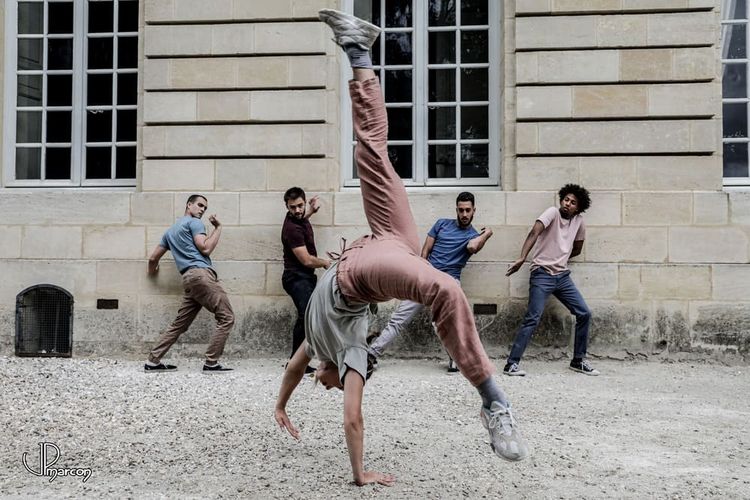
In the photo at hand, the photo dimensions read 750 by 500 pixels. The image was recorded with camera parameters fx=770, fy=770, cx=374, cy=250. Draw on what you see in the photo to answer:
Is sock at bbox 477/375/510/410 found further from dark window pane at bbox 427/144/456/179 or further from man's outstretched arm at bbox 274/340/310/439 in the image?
dark window pane at bbox 427/144/456/179

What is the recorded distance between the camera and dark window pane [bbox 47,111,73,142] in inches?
398

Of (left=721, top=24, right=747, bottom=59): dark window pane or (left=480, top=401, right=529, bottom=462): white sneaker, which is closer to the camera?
(left=480, top=401, right=529, bottom=462): white sneaker

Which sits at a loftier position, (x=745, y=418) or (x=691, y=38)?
(x=691, y=38)

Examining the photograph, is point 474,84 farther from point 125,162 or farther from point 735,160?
point 125,162

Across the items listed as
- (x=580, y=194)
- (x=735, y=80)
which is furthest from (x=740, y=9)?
(x=580, y=194)

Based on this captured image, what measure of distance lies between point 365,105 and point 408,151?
5511 millimetres

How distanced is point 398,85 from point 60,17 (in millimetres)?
A: 4556

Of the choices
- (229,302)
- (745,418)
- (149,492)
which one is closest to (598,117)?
(745,418)

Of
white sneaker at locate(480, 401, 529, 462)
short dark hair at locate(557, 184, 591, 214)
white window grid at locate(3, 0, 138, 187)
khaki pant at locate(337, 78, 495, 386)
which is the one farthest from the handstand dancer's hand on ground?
white window grid at locate(3, 0, 138, 187)

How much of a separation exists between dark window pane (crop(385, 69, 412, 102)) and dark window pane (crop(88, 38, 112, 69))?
3666mm

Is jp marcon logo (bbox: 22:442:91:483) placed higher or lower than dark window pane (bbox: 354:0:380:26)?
lower

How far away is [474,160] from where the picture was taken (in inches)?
380

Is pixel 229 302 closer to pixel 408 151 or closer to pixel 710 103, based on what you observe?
pixel 408 151

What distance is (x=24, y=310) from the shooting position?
9469mm
